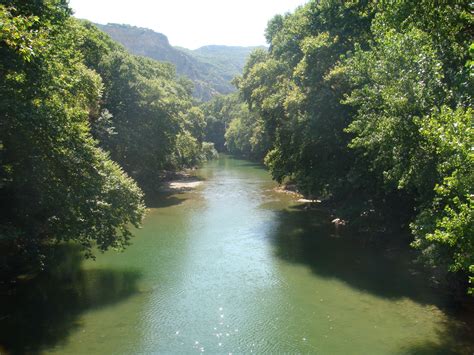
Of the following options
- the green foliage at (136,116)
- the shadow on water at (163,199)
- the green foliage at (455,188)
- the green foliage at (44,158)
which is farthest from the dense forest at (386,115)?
the green foliage at (44,158)

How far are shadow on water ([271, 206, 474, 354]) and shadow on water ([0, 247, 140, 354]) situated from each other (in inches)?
437

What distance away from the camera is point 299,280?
24219 millimetres

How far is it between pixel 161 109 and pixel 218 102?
87142 mm

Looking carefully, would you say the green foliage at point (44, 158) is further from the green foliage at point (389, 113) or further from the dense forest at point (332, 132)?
the green foliage at point (389, 113)

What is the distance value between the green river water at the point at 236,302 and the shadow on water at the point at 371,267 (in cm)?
7

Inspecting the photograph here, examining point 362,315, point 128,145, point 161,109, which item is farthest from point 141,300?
point 161,109

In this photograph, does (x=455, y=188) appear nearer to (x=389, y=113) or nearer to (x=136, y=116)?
(x=389, y=113)

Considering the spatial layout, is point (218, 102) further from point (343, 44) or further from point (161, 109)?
point (343, 44)

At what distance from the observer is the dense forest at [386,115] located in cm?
1503

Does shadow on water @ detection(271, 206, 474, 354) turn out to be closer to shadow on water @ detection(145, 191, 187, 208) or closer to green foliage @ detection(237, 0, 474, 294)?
green foliage @ detection(237, 0, 474, 294)

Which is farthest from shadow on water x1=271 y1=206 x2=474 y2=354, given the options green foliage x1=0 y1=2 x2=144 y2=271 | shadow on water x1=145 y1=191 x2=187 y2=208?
shadow on water x1=145 y1=191 x2=187 y2=208

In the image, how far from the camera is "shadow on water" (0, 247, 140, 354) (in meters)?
17.4

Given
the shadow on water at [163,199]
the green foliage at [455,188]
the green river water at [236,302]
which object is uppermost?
the green foliage at [455,188]

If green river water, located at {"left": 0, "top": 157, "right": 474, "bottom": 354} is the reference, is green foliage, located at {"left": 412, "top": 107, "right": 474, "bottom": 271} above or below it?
above
